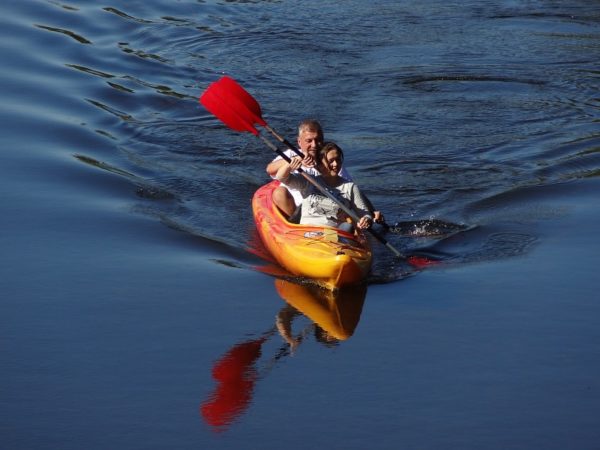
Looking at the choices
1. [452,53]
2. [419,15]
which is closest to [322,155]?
[452,53]

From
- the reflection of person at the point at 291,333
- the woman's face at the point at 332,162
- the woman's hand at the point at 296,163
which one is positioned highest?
Result: the woman's hand at the point at 296,163

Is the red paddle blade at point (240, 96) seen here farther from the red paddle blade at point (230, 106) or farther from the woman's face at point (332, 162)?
the woman's face at point (332, 162)

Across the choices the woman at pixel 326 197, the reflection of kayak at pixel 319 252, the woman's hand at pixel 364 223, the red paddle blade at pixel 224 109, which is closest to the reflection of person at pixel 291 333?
the reflection of kayak at pixel 319 252

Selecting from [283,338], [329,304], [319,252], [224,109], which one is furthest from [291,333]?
[224,109]

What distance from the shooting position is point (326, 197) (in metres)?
8.52

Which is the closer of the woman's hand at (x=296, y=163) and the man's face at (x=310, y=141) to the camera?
the woman's hand at (x=296, y=163)

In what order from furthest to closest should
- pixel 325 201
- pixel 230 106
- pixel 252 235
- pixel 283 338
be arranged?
1. pixel 230 106
2. pixel 252 235
3. pixel 325 201
4. pixel 283 338

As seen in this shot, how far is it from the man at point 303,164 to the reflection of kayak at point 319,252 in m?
0.16

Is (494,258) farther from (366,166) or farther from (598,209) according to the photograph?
(366,166)

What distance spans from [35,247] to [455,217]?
3524 mm

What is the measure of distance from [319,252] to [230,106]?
1.96 metres

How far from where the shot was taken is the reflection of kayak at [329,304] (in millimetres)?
7273

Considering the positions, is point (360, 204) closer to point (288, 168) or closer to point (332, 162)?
point (332, 162)

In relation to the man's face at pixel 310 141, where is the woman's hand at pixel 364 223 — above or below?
below
